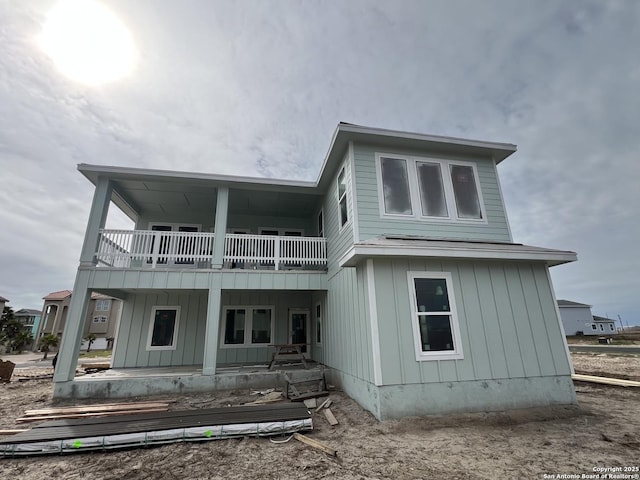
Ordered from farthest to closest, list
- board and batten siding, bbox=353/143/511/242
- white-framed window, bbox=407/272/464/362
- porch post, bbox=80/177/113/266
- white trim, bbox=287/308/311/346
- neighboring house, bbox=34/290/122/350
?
1. neighboring house, bbox=34/290/122/350
2. white trim, bbox=287/308/311/346
3. porch post, bbox=80/177/113/266
4. board and batten siding, bbox=353/143/511/242
5. white-framed window, bbox=407/272/464/362

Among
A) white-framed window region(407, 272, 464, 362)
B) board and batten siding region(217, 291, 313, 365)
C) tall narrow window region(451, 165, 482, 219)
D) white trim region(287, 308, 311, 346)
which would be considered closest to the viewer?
white-framed window region(407, 272, 464, 362)

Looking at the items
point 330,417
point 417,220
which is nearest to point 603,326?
point 417,220

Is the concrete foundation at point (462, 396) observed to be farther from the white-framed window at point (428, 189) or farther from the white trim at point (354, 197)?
the white-framed window at point (428, 189)

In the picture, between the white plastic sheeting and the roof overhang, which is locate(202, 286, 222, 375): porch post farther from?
the roof overhang

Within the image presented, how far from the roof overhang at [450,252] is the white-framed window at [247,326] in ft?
18.5

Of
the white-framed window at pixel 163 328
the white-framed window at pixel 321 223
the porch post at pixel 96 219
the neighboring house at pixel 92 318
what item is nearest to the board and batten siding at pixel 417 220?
the white-framed window at pixel 321 223

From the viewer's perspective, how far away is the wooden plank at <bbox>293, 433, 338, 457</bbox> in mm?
3567

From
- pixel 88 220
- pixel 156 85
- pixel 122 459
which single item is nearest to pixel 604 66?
pixel 156 85

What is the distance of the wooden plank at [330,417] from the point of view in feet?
15.5

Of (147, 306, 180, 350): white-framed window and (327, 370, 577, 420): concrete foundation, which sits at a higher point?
(147, 306, 180, 350): white-framed window

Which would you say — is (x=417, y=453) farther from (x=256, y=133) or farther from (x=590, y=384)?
(x=256, y=133)

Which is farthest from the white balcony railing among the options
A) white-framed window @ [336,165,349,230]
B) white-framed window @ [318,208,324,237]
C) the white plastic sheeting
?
the white plastic sheeting

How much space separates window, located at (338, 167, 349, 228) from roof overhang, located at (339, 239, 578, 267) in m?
1.90

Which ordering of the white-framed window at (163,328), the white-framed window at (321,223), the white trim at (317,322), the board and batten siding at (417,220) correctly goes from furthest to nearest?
the white-framed window at (321,223) < the white-framed window at (163,328) < the white trim at (317,322) < the board and batten siding at (417,220)
